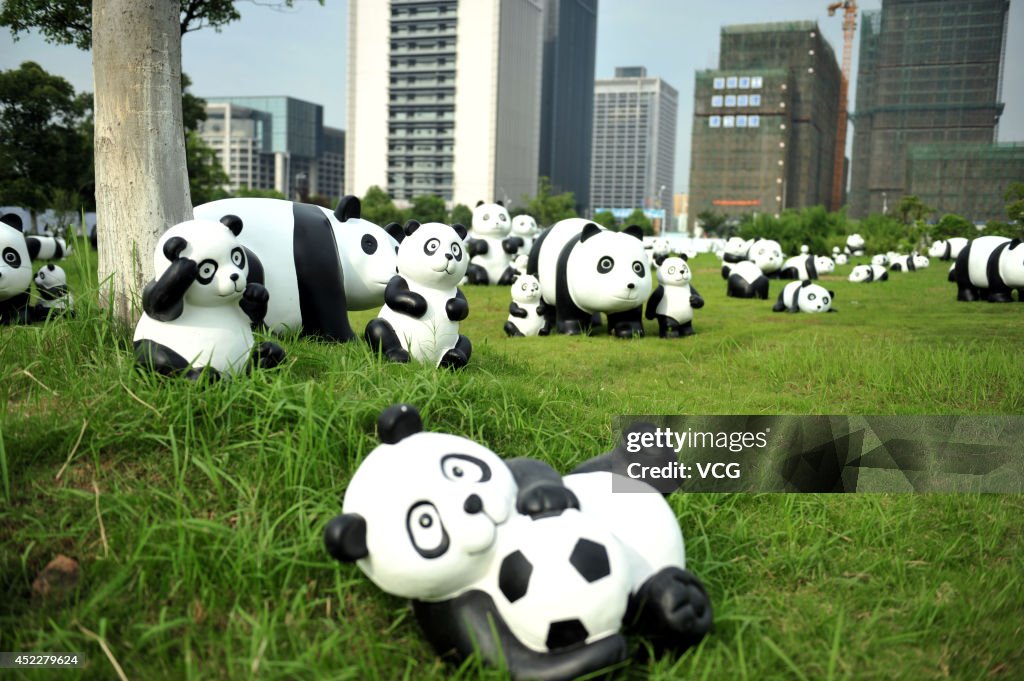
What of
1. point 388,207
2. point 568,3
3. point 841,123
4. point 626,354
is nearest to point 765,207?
point 841,123

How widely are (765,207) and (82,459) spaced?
7338cm

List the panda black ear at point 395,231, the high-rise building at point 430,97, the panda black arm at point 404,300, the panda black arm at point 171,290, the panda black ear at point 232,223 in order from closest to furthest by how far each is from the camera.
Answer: the panda black arm at point 171,290, the panda black ear at point 232,223, the panda black arm at point 404,300, the panda black ear at point 395,231, the high-rise building at point 430,97

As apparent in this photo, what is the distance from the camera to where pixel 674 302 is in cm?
853

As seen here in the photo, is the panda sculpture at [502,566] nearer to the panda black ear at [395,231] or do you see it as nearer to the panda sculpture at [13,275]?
the panda black ear at [395,231]

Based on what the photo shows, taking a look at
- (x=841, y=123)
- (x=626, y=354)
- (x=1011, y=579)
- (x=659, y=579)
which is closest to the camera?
(x=659, y=579)

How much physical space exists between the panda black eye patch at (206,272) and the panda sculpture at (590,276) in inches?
188

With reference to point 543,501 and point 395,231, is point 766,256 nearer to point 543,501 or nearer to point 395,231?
point 395,231

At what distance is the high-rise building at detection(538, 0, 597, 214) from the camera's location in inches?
4186

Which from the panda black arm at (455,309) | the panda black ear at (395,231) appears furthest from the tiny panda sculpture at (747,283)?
the panda black arm at (455,309)

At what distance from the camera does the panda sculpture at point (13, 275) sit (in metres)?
5.99

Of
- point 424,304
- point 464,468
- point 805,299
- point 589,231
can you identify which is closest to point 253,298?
point 424,304

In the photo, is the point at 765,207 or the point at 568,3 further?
the point at 568,3

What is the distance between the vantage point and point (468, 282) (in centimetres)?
1484

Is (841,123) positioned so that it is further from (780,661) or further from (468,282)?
(780,661)
